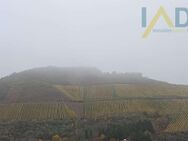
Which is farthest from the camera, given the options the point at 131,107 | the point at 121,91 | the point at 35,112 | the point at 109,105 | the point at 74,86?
the point at 74,86

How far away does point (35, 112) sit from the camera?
103000 millimetres

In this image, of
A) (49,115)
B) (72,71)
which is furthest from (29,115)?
(72,71)

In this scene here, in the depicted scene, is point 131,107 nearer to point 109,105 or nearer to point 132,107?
point 132,107

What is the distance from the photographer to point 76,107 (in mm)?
108188

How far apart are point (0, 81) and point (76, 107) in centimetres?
3025

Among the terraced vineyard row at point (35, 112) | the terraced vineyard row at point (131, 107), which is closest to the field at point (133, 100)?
the terraced vineyard row at point (131, 107)

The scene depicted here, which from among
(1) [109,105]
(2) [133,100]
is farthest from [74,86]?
(1) [109,105]

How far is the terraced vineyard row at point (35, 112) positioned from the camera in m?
99.8

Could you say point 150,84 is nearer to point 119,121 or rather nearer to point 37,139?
point 119,121

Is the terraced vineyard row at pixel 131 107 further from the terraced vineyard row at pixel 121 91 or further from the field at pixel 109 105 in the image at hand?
the terraced vineyard row at pixel 121 91

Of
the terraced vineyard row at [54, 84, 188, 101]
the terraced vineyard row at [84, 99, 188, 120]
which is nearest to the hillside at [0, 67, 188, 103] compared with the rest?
the terraced vineyard row at [54, 84, 188, 101]

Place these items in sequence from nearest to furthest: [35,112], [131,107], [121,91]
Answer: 1. [35,112]
2. [131,107]
3. [121,91]

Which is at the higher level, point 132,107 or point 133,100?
point 133,100

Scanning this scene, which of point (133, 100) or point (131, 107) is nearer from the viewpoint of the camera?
point (131, 107)
